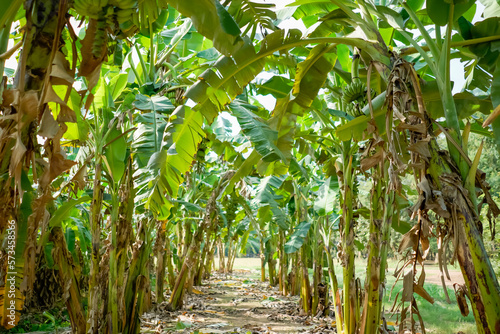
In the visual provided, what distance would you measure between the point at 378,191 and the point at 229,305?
15.2ft

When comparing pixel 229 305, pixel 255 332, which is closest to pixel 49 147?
pixel 255 332

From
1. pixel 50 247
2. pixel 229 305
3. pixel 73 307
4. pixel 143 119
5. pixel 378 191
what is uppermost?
pixel 143 119

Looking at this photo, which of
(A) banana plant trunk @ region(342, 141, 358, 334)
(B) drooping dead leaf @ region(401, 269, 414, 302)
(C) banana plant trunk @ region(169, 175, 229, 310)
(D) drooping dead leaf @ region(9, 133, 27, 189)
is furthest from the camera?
(C) banana plant trunk @ region(169, 175, 229, 310)

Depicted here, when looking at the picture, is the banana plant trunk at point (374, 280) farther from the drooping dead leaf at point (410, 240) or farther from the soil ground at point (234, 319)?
the soil ground at point (234, 319)

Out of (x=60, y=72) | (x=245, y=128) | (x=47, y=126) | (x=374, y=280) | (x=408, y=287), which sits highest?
(x=245, y=128)

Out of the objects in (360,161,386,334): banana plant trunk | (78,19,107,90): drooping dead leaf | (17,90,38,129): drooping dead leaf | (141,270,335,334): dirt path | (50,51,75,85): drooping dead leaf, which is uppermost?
(78,19,107,90): drooping dead leaf

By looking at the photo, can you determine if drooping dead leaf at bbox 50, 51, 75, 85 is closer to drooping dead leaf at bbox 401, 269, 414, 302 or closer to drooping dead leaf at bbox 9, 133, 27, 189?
drooping dead leaf at bbox 9, 133, 27, 189

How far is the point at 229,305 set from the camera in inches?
246

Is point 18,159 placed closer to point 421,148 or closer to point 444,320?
point 421,148

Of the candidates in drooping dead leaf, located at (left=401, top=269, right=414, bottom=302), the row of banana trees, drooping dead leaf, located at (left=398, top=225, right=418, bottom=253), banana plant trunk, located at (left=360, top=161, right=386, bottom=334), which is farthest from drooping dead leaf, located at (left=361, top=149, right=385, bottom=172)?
banana plant trunk, located at (left=360, top=161, right=386, bottom=334)

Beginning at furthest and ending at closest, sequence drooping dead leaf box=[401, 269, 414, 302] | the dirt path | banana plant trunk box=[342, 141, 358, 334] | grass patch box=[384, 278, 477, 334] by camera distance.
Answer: the dirt path → grass patch box=[384, 278, 477, 334] → banana plant trunk box=[342, 141, 358, 334] → drooping dead leaf box=[401, 269, 414, 302]

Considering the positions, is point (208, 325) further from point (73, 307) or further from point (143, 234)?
point (73, 307)

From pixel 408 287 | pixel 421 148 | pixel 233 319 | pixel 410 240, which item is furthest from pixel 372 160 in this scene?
pixel 233 319

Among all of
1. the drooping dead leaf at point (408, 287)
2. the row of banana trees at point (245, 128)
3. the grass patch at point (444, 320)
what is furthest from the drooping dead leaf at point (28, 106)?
the grass patch at point (444, 320)
